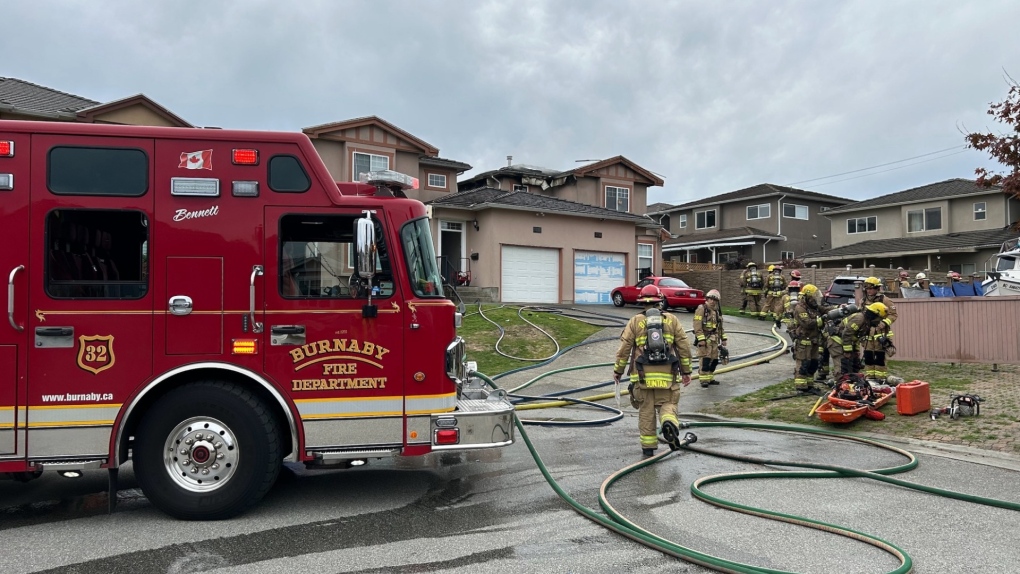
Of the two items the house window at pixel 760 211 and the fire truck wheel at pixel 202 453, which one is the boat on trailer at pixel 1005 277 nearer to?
the house window at pixel 760 211

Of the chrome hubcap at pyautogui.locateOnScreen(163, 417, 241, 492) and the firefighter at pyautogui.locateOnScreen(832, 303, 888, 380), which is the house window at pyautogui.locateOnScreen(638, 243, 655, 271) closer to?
the firefighter at pyautogui.locateOnScreen(832, 303, 888, 380)

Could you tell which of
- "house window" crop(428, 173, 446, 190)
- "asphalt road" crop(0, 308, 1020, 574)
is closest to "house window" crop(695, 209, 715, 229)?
"house window" crop(428, 173, 446, 190)

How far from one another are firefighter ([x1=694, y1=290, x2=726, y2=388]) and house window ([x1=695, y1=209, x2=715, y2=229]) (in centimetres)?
3329

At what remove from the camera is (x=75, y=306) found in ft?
17.4

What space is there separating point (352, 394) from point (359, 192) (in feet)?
5.85

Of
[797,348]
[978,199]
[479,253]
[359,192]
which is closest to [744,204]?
[978,199]

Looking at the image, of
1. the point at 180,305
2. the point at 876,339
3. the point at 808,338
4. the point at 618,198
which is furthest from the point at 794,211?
the point at 180,305

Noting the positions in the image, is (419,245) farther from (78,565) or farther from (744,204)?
(744,204)

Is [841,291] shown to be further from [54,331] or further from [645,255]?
[54,331]

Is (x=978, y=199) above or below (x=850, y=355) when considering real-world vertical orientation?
above

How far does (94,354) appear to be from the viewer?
5.30 m

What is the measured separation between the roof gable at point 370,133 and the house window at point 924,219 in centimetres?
2598

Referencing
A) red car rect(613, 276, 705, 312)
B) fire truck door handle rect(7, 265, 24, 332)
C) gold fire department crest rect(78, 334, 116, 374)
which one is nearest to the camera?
fire truck door handle rect(7, 265, 24, 332)

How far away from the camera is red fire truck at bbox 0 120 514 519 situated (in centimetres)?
527
